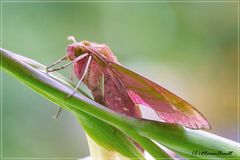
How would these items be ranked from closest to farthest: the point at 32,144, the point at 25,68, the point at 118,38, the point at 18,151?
the point at 25,68
the point at 18,151
the point at 32,144
the point at 118,38

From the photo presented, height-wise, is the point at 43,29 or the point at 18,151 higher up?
the point at 43,29

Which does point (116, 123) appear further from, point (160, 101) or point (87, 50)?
point (87, 50)

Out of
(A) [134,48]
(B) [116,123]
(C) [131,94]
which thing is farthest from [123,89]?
(A) [134,48]

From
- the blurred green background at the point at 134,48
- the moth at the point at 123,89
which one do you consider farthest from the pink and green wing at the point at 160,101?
the blurred green background at the point at 134,48

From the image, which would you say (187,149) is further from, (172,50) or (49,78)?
(172,50)

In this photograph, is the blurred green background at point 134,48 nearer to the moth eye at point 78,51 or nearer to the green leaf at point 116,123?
the moth eye at point 78,51

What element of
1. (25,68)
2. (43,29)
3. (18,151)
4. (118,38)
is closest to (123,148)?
(25,68)
